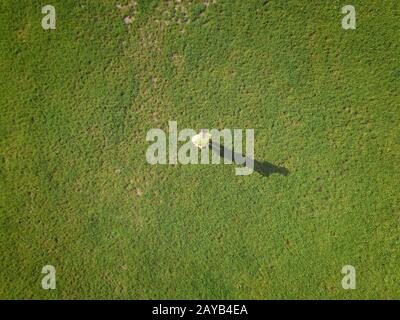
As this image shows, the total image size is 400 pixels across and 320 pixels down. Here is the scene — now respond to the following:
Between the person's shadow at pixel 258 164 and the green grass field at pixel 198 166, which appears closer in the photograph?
the green grass field at pixel 198 166

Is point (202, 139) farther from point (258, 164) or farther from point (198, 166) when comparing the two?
point (258, 164)

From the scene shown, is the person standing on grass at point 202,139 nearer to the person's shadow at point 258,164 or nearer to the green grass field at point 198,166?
the person's shadow at point 258,164

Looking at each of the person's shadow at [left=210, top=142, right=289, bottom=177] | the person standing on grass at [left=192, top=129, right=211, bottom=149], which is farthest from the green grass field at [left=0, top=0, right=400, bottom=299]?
Answer: the person standing on grass at [left=192, top=129, right=211, bottom=149]

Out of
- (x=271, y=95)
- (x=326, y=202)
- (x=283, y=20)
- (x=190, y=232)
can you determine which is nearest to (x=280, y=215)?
(x=326, y=202)

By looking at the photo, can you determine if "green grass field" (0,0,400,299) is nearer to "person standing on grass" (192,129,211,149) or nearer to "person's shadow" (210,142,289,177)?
"person's shadow" (210,142,289,177)

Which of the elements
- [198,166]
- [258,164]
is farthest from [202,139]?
[258,164]

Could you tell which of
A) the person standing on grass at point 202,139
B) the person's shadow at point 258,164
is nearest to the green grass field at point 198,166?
the person's shadow at point 258,164
